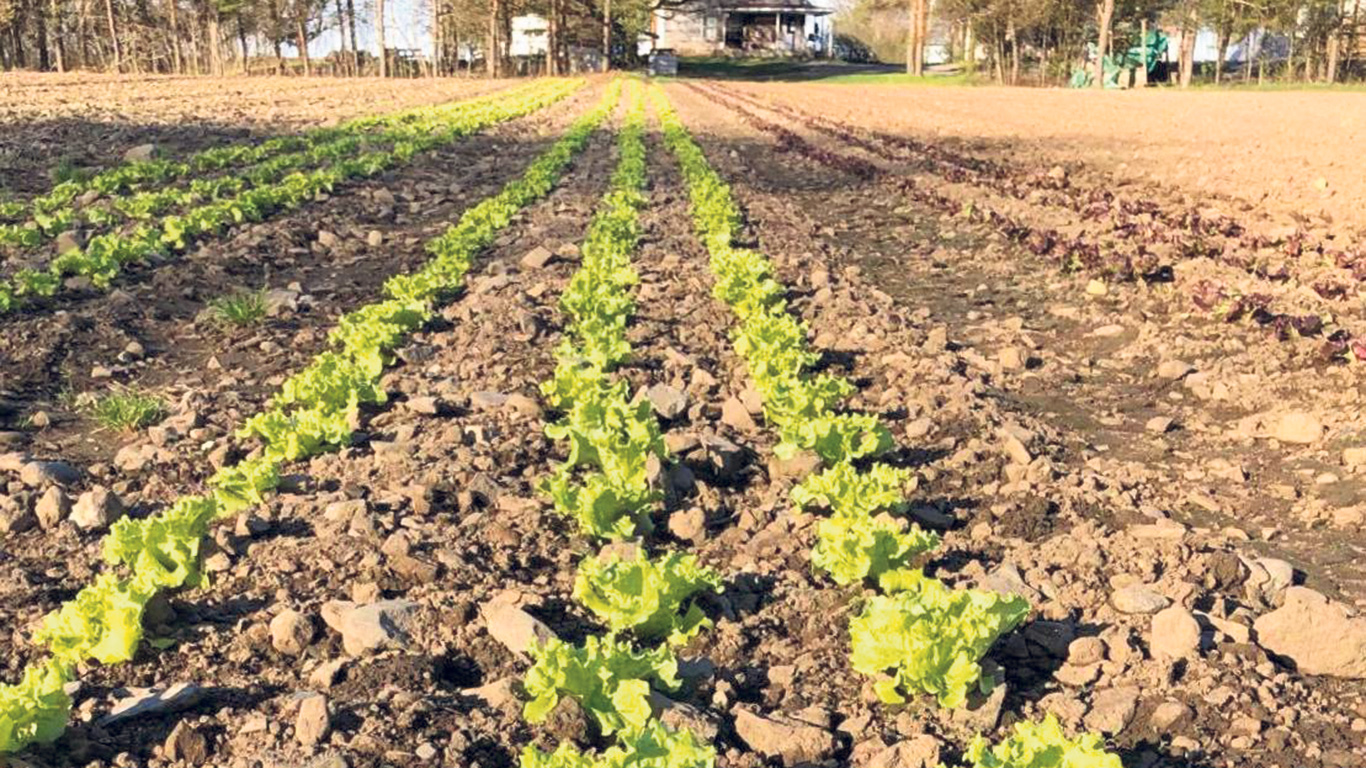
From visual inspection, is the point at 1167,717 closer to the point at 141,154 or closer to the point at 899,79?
the point at 141,154

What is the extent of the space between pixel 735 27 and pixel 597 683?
91.8 metres

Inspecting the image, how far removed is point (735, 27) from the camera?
297 ft

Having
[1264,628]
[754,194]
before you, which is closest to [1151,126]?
[754,194]

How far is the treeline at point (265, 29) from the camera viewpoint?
2466 inches

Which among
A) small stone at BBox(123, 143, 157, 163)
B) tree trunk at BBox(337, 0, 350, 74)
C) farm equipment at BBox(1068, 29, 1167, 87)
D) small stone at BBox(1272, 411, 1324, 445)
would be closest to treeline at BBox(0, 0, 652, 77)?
tree trunk at BBox(337, 0, 350, 74)

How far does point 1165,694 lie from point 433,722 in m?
2.37

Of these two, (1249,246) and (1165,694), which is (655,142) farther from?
(1165,694)

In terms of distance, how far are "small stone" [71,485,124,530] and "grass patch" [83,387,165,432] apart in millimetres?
1338

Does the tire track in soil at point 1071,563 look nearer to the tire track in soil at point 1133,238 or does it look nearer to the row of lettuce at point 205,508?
A: the tire track in soil at point 1133,238

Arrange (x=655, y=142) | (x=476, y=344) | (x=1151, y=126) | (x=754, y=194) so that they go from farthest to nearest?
(x=1151, y=126), (x=655, y=142), (x=754, y=194), (x=476, y=344)

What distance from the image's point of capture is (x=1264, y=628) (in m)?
4.08

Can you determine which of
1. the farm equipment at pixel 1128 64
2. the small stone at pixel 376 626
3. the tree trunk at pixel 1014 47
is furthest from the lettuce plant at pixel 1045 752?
the tree trunk at pixel 1014 47

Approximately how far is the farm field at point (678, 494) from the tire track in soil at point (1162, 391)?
36 mm

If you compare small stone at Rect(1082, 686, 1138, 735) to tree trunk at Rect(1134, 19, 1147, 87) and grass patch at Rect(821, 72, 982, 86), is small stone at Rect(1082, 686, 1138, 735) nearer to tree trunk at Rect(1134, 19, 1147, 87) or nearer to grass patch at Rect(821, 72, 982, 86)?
grass patch at Rect(821, 72, 982, 86)
